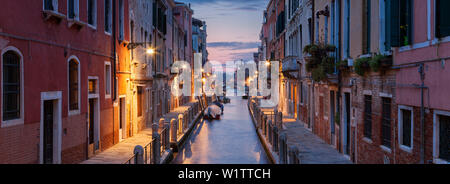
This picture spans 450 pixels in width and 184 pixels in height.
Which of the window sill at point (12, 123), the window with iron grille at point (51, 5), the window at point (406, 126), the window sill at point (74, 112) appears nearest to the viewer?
the window sill at point (12, 123)

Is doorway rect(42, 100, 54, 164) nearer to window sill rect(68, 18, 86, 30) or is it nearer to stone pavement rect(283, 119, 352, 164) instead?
window sill rect(68, 18, 86, 30)

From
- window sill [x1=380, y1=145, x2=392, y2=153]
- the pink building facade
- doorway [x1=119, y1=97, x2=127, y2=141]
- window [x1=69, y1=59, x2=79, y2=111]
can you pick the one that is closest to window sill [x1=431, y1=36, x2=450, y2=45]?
the pink building facade

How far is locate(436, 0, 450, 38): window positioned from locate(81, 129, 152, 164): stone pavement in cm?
873

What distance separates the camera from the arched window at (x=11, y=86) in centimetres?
815

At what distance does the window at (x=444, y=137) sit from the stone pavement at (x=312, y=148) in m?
2.89

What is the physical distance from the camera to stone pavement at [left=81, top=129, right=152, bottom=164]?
38.9ft

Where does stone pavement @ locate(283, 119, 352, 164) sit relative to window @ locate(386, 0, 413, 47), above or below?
below

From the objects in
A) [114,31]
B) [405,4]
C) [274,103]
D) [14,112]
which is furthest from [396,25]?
[274,103]

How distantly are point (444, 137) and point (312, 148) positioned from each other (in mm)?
7200

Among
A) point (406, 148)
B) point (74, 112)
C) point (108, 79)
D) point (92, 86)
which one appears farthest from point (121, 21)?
point (406, 148)

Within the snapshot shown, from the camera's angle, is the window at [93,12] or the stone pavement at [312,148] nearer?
the stone pavement at [312,148]

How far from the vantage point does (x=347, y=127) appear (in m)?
13.0

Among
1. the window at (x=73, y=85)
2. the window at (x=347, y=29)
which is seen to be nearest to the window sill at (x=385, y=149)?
the window at (x=347, y=29)

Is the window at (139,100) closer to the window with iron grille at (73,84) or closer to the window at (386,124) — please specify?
the window with iron grille at (73,84)
